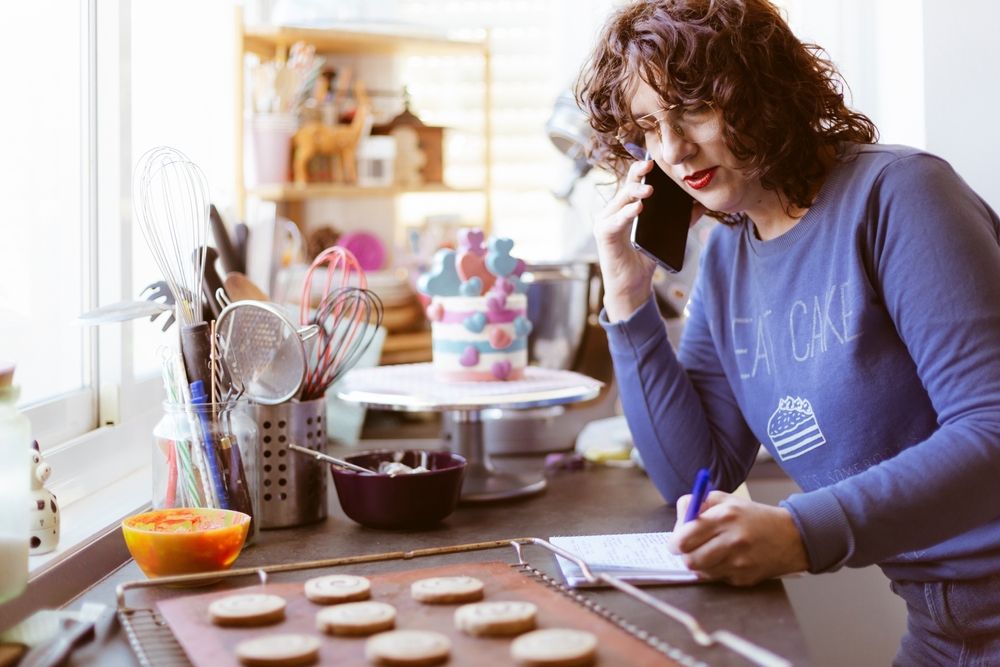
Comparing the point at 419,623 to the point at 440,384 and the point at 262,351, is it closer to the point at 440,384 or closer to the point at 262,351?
the point at 262,351

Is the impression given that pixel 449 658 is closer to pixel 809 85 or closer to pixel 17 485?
pixel 17 485

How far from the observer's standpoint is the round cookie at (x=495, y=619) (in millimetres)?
683

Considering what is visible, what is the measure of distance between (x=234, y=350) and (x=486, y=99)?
5.45ft

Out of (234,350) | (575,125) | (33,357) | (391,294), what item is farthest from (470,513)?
(391,294)

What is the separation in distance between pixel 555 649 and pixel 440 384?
69 centimetres

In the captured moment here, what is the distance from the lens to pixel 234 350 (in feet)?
3.47

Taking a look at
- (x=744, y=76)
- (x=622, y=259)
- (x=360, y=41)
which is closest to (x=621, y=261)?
→ (x=622, y=259)

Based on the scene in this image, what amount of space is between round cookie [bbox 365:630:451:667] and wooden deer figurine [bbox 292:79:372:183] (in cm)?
184

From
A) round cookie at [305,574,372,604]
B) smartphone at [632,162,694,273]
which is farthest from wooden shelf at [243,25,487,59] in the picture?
round cookie at [305,574,372,604]

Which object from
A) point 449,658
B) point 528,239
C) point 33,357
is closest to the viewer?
point 449,658

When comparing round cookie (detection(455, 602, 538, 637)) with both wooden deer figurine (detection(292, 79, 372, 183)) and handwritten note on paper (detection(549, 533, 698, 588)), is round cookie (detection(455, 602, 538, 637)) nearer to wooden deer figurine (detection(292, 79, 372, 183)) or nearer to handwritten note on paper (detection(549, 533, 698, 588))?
handwritten note on paper (detection(549, 533, 698, 588))

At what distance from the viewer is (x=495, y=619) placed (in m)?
0.69

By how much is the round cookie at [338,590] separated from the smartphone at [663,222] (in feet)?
1.95

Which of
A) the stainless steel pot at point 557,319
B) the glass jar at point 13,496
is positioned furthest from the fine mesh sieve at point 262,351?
the stainless steel pot at point 557,319
